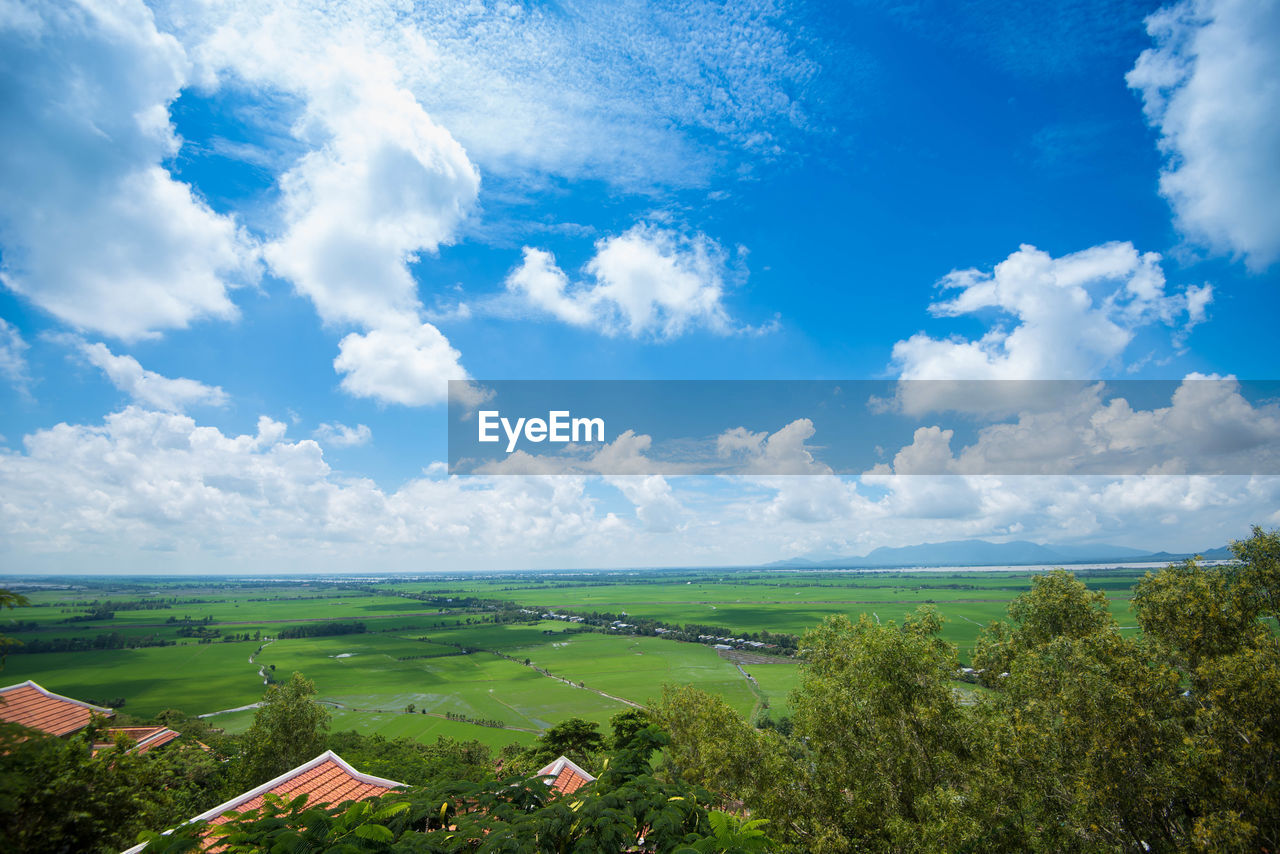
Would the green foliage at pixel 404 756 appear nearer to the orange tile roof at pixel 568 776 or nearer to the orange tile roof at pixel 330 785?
the orange tile roof at pixel 568 776

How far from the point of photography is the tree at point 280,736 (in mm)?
29094

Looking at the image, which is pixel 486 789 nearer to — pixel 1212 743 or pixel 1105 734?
pixel 1105 734

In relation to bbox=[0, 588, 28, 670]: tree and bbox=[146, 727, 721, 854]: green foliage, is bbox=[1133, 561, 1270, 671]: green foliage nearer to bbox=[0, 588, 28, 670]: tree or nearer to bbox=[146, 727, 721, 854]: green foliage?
bbox=[146, 727, 721, 854]: green foliage

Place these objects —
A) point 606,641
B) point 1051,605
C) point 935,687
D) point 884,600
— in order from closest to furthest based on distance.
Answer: point 935,687 < point 1051,605 < point 606,641 < point 884,600

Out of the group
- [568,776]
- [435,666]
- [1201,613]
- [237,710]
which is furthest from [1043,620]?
[435,666]

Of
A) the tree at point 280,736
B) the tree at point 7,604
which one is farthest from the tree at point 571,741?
the tree at point 7,604

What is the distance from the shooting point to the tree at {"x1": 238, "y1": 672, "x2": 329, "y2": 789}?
29.1 metres

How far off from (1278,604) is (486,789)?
21101 millimetres

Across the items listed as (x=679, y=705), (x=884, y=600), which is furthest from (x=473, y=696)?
(x=884, y=600)

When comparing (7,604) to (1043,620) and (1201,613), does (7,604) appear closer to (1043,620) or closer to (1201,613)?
(1201,613)

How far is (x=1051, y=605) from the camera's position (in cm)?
2230

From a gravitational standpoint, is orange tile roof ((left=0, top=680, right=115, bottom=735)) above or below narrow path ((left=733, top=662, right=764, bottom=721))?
above

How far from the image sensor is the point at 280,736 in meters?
29.4

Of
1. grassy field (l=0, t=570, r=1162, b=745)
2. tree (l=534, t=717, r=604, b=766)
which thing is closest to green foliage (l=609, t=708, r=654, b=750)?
tree (l=534, t=717, r=604, b=766)
